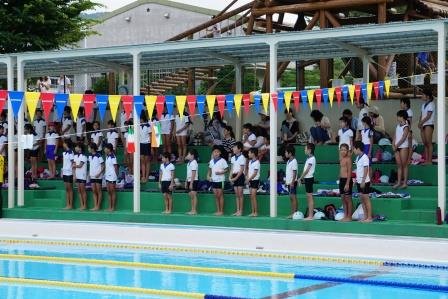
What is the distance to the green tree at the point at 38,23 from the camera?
2534 centimetres

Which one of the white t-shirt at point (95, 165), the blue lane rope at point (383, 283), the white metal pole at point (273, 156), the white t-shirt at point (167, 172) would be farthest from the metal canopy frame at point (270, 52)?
the blue lane rope at point (383, 283)

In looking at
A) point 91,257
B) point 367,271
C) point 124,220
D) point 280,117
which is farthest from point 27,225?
point 367,271

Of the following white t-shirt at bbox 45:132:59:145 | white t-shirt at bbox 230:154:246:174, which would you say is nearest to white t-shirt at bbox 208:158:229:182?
white t-shirt at bbox 230:154:246:174

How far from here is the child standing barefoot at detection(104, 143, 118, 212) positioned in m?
18.9

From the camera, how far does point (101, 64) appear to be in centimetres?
2134

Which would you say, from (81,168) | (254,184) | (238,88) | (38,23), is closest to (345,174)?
(254,184)

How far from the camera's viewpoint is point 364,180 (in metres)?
15.3

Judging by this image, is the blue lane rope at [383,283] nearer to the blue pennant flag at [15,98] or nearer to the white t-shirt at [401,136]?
the white t-shirt at [401,136]

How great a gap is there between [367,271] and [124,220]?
7.35 m

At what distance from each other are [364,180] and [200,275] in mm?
4218

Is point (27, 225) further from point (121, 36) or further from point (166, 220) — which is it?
point (121, 36)

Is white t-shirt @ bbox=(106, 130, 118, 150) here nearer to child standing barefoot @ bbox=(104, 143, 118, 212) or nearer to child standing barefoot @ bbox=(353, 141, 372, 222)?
child standing barefoot @ bbox=(104, 143, 118, 212)

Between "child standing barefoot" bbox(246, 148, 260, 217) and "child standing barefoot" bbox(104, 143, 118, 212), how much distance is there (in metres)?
3.43

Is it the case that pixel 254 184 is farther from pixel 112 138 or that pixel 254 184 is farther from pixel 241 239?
pixel 112 138
